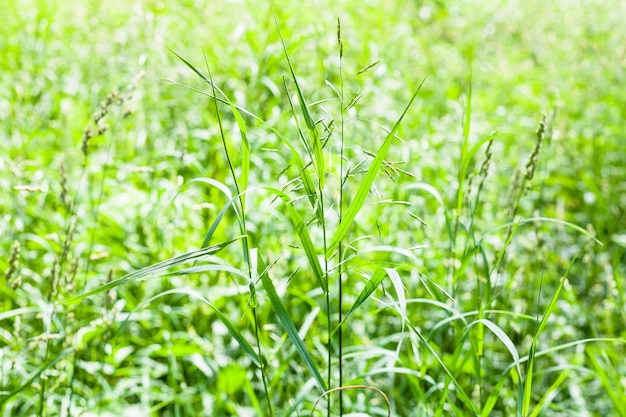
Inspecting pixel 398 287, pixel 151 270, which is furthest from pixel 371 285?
pixel 151 270

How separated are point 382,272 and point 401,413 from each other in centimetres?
120

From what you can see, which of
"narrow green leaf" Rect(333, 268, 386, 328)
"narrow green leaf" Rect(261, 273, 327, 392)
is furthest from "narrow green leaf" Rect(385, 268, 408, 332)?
"narrow green leaf" Rect(261, 273, 327, 392)

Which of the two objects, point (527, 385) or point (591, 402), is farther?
point (591, 402)

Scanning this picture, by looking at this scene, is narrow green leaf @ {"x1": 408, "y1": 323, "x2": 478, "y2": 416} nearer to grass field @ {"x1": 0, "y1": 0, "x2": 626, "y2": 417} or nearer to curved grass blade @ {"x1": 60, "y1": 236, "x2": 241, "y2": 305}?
grass field @ {"x1": 0, "y1": 0, "x2": 626, "y2": 417}

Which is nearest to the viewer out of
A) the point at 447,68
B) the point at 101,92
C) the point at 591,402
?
the point at 591,402

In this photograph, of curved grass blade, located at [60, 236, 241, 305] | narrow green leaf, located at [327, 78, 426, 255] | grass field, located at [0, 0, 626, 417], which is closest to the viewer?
curved grass blade, located at [60, 236, 241, 305]

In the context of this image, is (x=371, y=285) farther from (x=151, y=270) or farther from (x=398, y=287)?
(x=151, y=270)

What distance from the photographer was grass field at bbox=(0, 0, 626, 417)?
5.10 ft

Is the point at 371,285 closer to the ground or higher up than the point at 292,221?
closer to the ground

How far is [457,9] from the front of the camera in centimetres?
506

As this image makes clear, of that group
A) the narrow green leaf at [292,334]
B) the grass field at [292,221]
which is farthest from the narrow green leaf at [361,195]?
the narrow green leaf at [292,334]

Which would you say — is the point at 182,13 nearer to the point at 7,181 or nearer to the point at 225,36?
the point at 225,36

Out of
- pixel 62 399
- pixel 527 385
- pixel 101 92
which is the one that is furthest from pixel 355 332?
pixel 101 92

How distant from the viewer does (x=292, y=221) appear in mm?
1503
